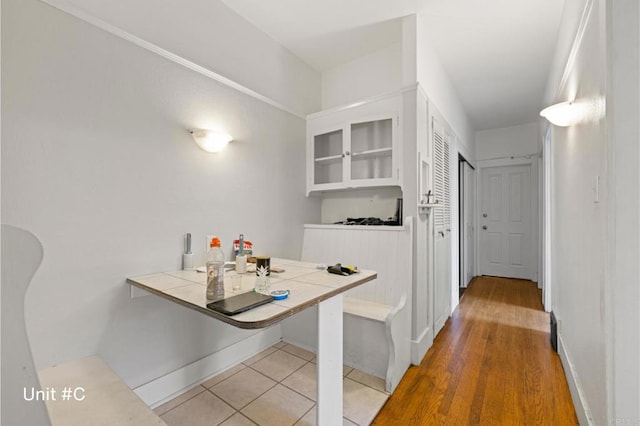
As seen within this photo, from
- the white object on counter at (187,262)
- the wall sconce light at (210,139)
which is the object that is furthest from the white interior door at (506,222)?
the white object on counter at (187,262)

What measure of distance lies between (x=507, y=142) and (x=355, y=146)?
4.07m

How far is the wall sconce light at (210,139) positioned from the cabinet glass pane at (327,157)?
1.05 meters

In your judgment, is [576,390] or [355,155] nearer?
[576,390]

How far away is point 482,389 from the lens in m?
1.87

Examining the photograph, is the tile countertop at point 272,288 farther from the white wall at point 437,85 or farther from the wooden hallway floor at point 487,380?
the white wall at point 437,85

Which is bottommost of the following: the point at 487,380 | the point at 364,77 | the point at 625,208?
the point at 487,380

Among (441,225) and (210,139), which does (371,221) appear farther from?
(210,139)

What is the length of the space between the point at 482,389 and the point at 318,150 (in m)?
2.35

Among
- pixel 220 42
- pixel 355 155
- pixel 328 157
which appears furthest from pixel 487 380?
pixel 220 42

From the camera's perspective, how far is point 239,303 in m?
1.07

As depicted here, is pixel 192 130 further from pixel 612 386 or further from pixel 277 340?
pixel 612 386

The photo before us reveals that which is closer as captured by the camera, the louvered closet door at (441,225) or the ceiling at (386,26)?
the ceiling at (386,26)

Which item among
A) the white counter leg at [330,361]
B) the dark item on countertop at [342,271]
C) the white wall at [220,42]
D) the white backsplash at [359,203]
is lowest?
the white counter leg at [330,361]

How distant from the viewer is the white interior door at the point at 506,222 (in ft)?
16.1
